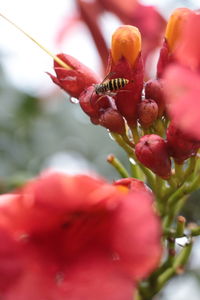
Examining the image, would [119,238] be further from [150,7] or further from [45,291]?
[150,7]

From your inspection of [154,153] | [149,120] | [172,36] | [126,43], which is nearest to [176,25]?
[172,36]

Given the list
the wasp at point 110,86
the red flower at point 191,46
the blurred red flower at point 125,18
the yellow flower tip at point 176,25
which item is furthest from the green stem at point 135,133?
the blurred red flower at point 125,18

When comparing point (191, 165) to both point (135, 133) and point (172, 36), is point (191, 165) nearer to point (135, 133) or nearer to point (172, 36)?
point (135, 133)

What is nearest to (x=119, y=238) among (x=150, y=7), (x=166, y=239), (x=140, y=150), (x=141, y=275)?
(x=141, y=275)

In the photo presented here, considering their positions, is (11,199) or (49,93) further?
(49,93)

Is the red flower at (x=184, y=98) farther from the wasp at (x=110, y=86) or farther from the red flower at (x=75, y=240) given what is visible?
the wasp at (x=110, y=86)

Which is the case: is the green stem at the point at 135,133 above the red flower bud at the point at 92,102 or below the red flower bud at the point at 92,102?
below
